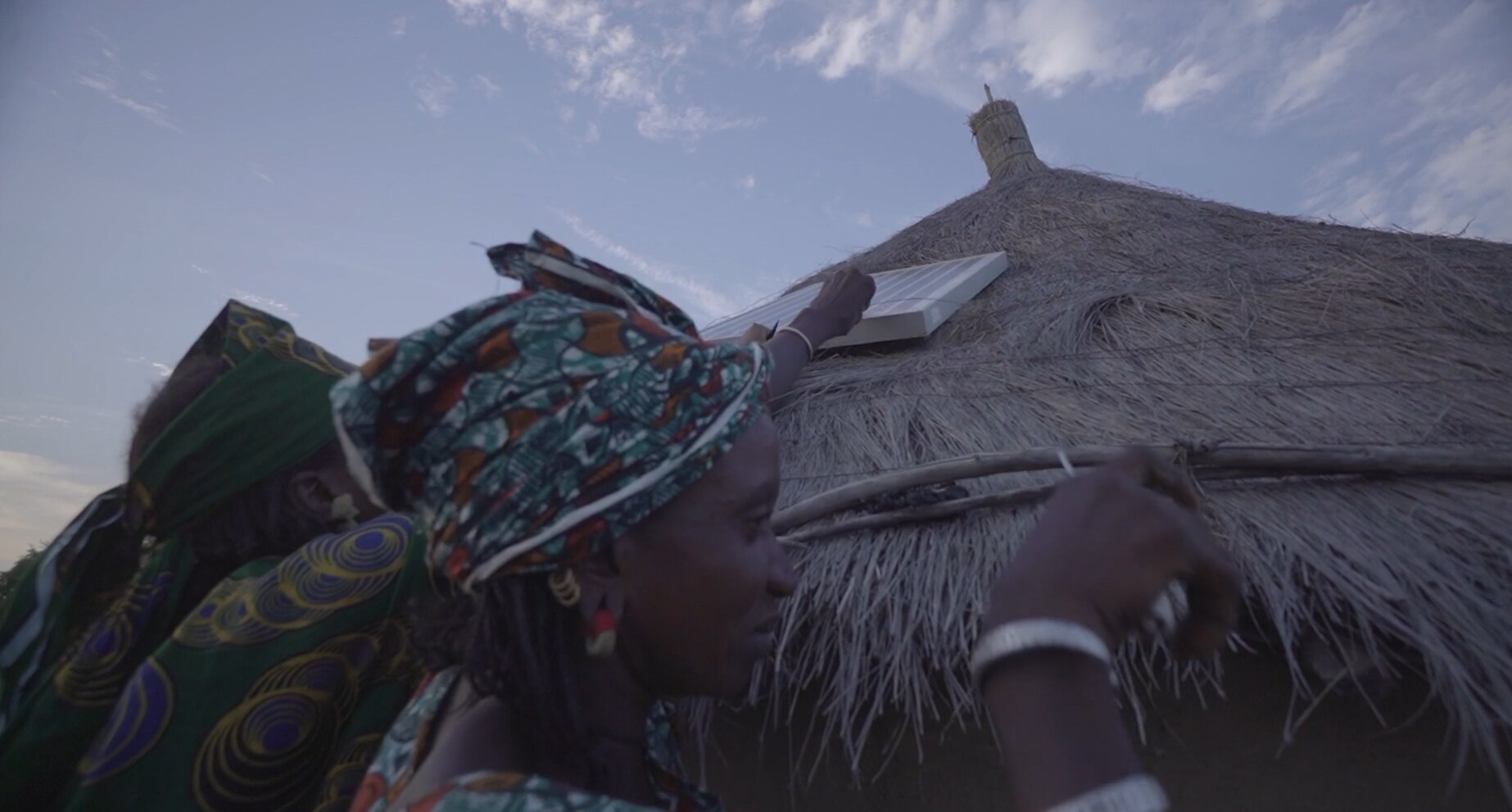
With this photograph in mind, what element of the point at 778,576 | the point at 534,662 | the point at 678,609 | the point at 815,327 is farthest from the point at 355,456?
the point at 815,327

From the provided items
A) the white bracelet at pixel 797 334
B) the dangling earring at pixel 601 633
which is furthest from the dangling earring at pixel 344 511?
the white bracelet at pixel 797 334

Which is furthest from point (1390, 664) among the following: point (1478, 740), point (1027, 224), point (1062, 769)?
point (1027, 224)

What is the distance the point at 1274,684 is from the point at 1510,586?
45 cm

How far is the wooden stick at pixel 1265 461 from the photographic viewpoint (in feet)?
5.59

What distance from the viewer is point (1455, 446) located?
1.79 meters

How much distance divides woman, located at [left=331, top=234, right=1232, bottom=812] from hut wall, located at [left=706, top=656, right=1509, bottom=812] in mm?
949

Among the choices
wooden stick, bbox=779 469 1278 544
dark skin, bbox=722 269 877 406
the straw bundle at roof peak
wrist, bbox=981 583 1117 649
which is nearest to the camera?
wrist, bbox=981 583 1117 649

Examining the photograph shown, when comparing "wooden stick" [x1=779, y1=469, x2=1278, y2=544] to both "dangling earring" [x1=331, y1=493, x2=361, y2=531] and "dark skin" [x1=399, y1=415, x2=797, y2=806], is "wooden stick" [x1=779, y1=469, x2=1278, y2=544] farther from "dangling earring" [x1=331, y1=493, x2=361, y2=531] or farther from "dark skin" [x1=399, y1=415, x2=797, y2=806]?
"dangling earring" [x1=331, y1=493, x2=361, y2=531]

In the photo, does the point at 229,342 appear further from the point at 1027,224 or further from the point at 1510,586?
the point at 1027,224

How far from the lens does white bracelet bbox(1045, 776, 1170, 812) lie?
0.75 metres

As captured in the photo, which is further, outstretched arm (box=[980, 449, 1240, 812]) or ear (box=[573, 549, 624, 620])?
ear (box=[573, 549, 624, 620])

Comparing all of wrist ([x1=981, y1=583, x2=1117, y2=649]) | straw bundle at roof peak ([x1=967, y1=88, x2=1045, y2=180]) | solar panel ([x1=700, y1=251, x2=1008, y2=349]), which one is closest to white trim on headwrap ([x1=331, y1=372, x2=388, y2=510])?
wrist ([x1=981, y1=583, x2=1117, y2=649])

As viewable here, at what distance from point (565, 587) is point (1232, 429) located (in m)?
1.80

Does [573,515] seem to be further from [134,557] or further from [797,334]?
[797,334]
